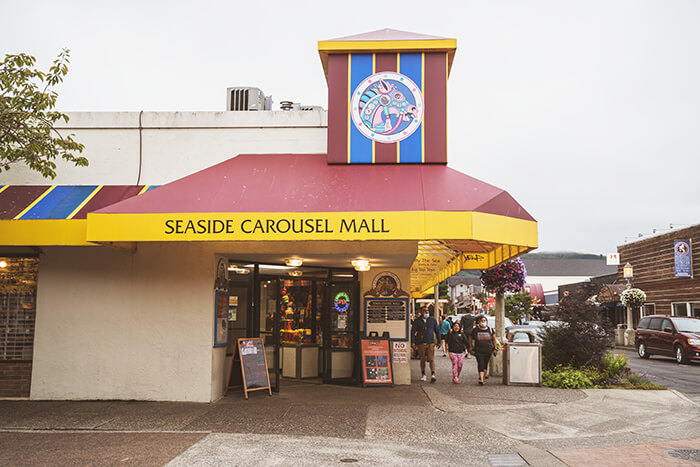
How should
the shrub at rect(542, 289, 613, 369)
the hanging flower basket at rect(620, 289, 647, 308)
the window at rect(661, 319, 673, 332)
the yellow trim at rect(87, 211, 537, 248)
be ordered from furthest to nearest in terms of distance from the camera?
1. the hanging flower basket at rect(620, 289, 647, 308)
2. the window at rect(661, 319, 673, 332)
3. the shrub at rect(542, 289, 613, 369)
4. the yellow trim at rect(87, 211, 537, 248)

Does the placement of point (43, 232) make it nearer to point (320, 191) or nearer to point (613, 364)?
point (320, 191)

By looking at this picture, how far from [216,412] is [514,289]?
8.95 m

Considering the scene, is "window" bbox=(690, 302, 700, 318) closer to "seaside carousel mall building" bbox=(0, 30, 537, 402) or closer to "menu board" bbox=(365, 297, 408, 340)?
"seaside carousel mall building" bbox=(0, 30, 537, 402)

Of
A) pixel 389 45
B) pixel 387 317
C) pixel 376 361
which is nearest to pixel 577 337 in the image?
pixel 387 317

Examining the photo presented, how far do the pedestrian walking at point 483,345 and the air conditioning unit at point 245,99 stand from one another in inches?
277

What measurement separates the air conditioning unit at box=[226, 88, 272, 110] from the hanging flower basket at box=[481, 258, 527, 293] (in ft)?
23.6

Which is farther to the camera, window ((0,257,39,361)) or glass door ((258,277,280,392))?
glass door ((258,277,280,392))

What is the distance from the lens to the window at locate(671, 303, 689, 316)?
30.9 meters

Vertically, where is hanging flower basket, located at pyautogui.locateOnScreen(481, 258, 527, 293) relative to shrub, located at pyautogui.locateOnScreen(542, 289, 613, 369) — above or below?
above

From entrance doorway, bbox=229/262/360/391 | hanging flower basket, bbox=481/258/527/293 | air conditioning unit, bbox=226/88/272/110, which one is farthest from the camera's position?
hanging flower basket, bbox=481/258/527/293

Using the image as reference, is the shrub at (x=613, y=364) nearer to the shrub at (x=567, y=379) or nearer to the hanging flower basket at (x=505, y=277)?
the shrub at (x=567, y=379)

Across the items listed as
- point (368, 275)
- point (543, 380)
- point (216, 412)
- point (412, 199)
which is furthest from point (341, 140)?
point (543, 380)

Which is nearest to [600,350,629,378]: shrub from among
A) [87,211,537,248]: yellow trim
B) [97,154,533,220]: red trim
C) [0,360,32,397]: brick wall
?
[97,154,533,220]: red trim

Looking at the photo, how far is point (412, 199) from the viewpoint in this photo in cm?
927
